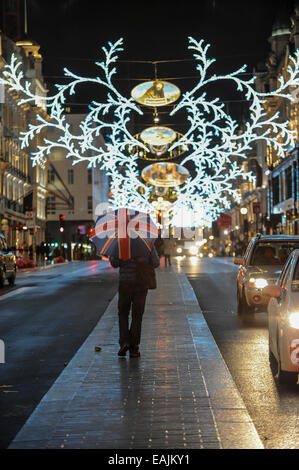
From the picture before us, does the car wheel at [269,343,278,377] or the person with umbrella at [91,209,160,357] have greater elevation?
the person with umbrella at [91,209,160,357]

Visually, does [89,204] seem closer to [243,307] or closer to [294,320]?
[243,307]

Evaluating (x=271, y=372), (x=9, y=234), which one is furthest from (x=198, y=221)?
(x=9, y=234)

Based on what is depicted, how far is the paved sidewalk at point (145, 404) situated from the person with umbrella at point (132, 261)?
13.3 inches

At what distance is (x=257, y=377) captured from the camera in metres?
8.88

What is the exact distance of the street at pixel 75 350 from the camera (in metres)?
6.79

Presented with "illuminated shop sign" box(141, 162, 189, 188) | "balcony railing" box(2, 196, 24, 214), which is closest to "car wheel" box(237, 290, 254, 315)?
"illuminated shop sign" box(141, 162, 189, 188)

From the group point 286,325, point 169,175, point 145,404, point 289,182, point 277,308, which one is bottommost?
point 145,404

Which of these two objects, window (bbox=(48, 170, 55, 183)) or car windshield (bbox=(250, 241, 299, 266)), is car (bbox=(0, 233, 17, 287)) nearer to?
car windshield (bbox=(250, 241, 299, 266))

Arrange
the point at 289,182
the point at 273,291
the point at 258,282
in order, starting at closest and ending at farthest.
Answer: the point at 273,291
the point at 258,282
the point at 289,182

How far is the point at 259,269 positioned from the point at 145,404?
8408 mm

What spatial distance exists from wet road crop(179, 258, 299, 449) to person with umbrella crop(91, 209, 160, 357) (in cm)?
131

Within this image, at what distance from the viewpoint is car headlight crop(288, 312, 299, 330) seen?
7.91 m

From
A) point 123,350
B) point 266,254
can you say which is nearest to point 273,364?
point 123,350
